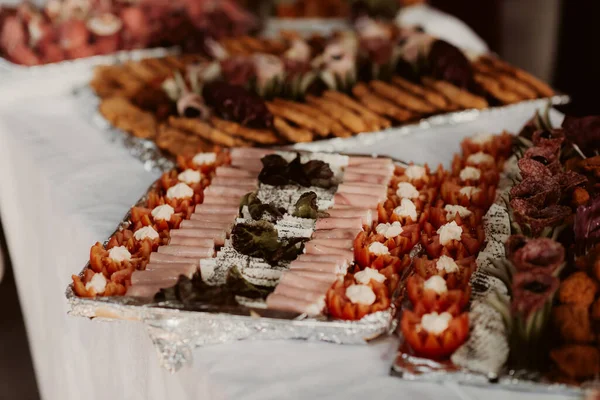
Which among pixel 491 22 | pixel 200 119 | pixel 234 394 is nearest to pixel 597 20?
pixel 491 22

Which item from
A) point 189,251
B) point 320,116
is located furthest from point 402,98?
point 189,251

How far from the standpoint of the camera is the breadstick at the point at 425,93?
216 centimetres

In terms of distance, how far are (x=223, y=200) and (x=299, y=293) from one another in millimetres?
414

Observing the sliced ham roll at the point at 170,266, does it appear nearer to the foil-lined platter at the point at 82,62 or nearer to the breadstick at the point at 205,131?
the breadstick at the point at 205,131

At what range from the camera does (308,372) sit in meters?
1.18

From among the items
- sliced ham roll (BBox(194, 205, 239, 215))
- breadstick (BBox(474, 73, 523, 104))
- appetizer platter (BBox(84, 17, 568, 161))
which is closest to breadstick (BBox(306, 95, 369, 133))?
appetizer platter (BBox(84, 17, 568, 161))

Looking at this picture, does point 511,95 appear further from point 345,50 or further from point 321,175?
point 321,175

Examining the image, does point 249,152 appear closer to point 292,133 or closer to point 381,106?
point 292,133

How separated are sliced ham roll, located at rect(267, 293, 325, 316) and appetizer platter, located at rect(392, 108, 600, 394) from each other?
0.49 feet

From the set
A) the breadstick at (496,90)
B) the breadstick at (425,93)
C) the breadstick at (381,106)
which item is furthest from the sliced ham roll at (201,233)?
the breadstick at (496,90)

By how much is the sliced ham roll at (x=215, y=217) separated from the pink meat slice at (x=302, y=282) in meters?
0.26

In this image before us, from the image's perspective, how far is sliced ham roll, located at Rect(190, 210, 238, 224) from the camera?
1.51 meters

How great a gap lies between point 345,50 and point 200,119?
0.64m

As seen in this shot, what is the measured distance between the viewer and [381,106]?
2.15 metres
